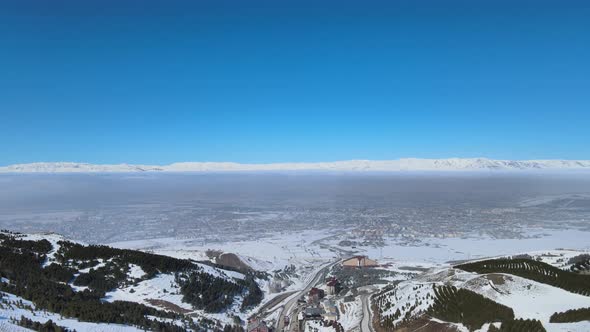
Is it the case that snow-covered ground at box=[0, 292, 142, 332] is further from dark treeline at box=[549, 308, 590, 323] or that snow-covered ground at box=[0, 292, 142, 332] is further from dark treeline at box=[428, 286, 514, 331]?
dark treeline at box=[549, 308, 590, 323]

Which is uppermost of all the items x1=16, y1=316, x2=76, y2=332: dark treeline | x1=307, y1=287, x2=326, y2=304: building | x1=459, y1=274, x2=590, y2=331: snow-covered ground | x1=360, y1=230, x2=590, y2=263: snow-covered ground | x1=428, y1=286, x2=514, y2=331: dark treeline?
x1=16, y1=316, x2=76, y2=332: dark treeline

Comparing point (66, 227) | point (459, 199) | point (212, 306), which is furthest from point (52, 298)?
point (459, 199)

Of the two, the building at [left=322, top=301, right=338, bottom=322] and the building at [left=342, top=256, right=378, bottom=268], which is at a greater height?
the building at [left=322, top=301, right=338, bottom=322]

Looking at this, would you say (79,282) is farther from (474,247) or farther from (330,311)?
(474,247)

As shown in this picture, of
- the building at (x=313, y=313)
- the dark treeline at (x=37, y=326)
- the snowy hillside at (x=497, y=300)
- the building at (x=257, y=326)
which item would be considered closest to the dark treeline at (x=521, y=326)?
the snowy hillside at (x=497, y=300)

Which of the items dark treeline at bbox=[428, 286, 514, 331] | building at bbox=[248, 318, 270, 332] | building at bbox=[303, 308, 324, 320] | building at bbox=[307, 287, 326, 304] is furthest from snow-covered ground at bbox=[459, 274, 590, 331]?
building at bbox=[248, 318, 270, 332]

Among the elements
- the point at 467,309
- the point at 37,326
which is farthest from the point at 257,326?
the point at 37,326
